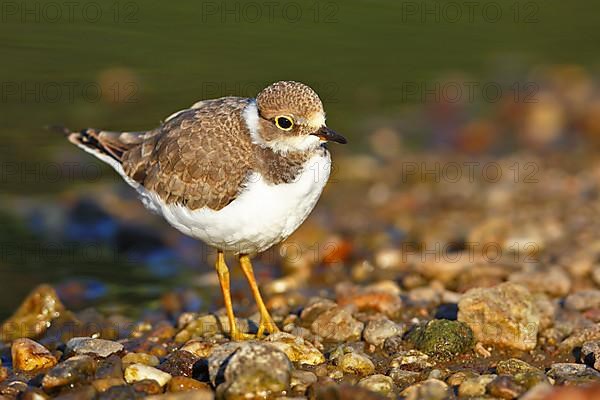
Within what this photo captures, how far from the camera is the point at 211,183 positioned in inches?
276

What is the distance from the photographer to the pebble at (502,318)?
704cm

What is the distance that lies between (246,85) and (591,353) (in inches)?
329

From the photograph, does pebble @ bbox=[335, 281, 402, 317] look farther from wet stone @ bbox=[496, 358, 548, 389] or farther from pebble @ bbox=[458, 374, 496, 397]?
pebble @ bbox=[458, 374, 496, 397]

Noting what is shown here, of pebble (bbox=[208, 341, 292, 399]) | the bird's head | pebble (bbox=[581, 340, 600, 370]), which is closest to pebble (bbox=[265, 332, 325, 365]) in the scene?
pebble (bbox=[208, 341, 292, 399])

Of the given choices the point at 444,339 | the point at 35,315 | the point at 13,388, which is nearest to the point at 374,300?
the point at 444,339

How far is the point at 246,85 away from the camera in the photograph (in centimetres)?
1403

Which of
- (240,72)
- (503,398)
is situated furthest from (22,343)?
(240,72)

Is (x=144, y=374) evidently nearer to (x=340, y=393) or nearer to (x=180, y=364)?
(x=180, y=364)

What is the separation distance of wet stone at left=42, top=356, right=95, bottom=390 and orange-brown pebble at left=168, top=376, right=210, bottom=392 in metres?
0.56

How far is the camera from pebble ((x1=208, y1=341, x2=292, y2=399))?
584 cm

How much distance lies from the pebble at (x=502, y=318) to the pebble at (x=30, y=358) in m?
3.06

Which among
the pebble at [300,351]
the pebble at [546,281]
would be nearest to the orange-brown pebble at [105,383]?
the pebble at [300,351]

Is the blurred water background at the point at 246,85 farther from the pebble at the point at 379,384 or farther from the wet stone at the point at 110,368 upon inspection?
the pebble at the point at 379,384

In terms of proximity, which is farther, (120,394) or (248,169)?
(248,169)
